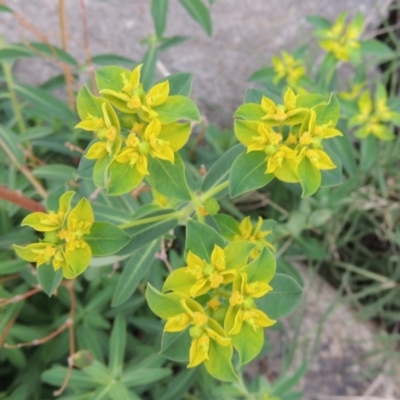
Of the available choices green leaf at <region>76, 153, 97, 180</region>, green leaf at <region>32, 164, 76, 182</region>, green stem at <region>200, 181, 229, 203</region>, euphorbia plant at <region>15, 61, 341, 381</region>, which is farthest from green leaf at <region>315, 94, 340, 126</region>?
green leaf at <region>32, 164, 76, 182</region>

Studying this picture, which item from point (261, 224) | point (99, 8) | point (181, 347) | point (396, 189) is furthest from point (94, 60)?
point (396, 189)

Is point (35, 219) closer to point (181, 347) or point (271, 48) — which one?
point (181, 347)

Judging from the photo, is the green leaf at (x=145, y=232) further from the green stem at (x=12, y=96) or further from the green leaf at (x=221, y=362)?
the green stem at (x=12, y=96)

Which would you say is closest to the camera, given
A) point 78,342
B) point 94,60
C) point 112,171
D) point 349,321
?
point 112,171

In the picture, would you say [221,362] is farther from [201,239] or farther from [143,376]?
[143,376]

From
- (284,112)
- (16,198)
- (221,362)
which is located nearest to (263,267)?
(221,362)

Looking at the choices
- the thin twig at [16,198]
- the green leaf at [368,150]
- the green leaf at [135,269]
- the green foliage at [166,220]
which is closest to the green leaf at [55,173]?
the green foliage at [166,220]

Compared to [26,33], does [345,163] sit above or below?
below

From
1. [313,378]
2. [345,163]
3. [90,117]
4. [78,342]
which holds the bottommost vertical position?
[313,378]
